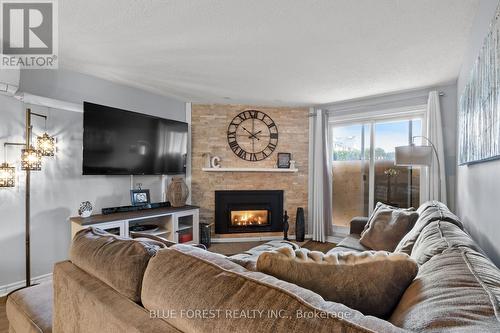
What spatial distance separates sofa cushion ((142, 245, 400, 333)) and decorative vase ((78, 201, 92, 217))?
2.49 meters

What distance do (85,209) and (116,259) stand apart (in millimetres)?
2317

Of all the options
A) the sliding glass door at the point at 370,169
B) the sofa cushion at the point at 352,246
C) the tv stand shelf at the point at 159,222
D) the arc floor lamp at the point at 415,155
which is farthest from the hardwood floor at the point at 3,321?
the sliding glass door at the point at 370,169

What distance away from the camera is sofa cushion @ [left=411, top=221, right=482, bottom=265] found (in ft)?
3.55

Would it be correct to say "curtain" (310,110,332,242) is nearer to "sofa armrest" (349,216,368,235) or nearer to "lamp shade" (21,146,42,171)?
"sofa armrest" (349,216,368,235)

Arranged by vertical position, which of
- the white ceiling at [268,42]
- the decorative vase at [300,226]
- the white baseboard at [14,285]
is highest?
the white ceiling at [268,42]

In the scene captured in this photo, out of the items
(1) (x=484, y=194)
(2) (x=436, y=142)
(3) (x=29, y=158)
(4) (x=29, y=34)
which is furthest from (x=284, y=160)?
(4) (x=29, y=34)

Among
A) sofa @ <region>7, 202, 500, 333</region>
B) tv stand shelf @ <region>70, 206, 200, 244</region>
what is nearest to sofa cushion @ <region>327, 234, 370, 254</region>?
sofa @ <region>7, 202, 500, 333</region>

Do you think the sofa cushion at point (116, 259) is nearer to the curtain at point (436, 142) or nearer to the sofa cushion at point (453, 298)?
the sofa cushion at point (453, 298)

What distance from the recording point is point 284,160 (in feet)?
14.1

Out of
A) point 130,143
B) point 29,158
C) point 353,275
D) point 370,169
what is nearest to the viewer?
point 353,275

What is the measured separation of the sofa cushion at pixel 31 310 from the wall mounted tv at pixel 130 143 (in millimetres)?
1663

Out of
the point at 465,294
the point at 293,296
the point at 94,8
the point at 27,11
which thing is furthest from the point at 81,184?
the point at 465,294

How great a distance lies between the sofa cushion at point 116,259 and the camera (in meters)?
0.86

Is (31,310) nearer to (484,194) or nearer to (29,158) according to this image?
(29,158)
